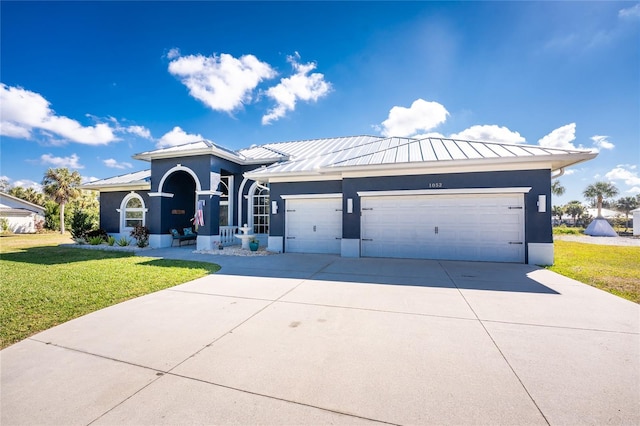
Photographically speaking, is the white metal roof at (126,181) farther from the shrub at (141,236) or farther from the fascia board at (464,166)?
the fascia board at (464,166)

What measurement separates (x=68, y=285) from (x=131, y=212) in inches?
434

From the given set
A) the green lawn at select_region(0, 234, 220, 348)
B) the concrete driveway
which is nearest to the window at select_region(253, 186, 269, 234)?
the green lawn at select_region(0, 234, 220, 348)

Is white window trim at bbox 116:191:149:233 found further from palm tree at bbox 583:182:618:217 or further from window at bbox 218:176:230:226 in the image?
palm tree at bbox 583:182:618:217

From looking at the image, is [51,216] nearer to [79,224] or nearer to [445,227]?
[79,224]

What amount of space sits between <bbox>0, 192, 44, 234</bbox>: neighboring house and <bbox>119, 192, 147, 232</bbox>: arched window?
20.7 metres

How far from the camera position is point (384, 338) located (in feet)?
11.1

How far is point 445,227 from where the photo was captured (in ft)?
29.9

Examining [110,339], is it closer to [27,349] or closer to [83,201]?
[27,349]

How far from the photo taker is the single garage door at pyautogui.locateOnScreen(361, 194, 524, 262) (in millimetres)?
8609

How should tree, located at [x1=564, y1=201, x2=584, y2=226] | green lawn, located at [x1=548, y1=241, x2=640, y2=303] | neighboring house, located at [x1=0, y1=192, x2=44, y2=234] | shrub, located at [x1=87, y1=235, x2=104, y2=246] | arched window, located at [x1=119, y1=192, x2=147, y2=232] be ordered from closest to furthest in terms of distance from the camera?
1. green lawn, located at [x1=548, y1=241, x2=640, y2=303]
2. shrub, located at [x1=87, y1=235, x2=104, y2=246]
3. arched window, located at [x1=119, y1=192, x2=147, y2=232]
4. neighboring house, located at [x1=0, y1=192, x2=44, y2=234]
5. tree, located at [x1=564, y1=201, x2=584, y2=226]

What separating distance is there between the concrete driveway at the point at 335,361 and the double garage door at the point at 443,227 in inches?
142

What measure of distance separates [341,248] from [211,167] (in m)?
7.39

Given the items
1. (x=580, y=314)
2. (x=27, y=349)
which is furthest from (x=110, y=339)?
(x=580, y=314)

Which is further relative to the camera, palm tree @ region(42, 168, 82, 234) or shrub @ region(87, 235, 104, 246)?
palm tree @ region(42, 168, 82, 234)
